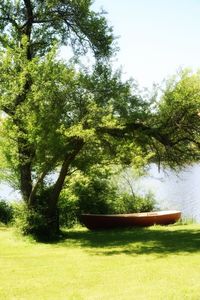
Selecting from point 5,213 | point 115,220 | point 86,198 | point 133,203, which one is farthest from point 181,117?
point 5,213

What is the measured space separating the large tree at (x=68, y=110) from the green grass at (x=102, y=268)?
3.32m

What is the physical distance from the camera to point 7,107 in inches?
721

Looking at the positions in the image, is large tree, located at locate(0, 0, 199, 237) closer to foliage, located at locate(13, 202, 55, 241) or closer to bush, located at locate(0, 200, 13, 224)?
foliage, located at locate(13, 202, 55, 241)

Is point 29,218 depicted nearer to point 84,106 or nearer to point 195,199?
point 84,106

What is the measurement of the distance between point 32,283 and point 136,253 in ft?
17.1

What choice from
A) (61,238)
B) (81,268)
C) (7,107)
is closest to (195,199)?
(61,238)

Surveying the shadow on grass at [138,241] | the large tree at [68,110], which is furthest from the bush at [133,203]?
the large tree at [68,110]

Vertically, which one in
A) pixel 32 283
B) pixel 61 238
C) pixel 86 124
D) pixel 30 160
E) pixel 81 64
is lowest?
pixel 32 283

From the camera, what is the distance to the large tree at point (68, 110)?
1741 centimetres

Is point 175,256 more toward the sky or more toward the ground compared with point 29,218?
more toward the ground

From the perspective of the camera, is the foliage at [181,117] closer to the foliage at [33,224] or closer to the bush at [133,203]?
the foliage at [33,224]

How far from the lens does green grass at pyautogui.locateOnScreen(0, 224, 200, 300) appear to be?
982cm

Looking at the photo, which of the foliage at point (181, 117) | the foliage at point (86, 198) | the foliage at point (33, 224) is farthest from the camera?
the foliage at point (86, 198)

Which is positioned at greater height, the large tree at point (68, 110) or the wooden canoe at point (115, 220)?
the large tree at point (68, 110)
